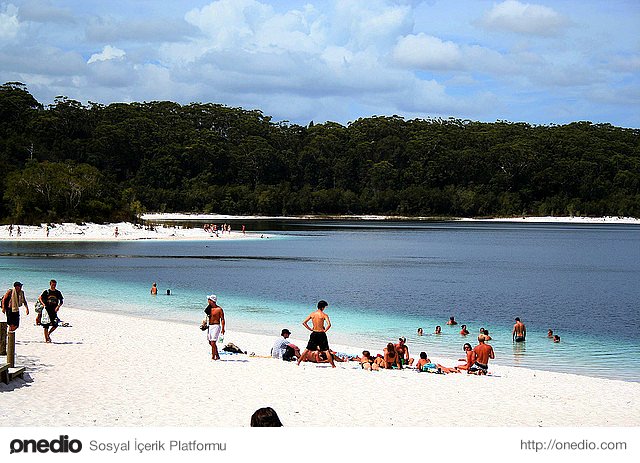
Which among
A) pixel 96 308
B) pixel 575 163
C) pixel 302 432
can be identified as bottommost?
pixel 96 308

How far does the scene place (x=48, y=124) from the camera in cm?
15550

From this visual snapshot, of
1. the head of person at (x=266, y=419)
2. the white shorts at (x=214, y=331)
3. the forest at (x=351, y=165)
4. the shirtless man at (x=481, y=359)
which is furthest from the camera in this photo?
the forest at (x=351, y=165)

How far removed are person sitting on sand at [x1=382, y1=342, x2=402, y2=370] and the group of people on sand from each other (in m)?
7.90

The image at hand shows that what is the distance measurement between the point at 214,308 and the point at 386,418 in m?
5.89

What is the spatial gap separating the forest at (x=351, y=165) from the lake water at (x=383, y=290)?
94967 millimetres

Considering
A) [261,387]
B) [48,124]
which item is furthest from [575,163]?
[261,387]

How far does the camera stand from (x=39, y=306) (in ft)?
64.8

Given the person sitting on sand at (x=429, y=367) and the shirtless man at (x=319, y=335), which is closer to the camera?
the shirtless man at (x=319, y=335)

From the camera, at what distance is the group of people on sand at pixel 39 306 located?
55.0ft

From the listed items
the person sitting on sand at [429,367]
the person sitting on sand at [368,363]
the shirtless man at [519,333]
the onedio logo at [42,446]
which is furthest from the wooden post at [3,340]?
the shirtless man at [519,333]

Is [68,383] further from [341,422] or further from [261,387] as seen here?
[341,422]

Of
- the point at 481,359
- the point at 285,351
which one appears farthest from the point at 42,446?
the point at 481,359

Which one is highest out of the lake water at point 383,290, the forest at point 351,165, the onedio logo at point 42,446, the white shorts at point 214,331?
the forest at point 351,165

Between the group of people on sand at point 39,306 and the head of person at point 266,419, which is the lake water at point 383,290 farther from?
the head of person at point 266,419
